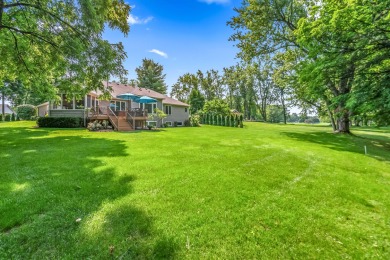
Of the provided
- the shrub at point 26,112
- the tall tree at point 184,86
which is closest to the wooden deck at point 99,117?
the shrub at point 26,112

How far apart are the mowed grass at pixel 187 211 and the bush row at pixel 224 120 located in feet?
76.3

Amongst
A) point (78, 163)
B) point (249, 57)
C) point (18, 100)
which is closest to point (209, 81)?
point (249, 57)

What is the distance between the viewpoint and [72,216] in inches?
132

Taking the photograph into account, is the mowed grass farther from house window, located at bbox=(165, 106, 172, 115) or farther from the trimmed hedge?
house window, located at bbox=(165, 106, 172, 115)

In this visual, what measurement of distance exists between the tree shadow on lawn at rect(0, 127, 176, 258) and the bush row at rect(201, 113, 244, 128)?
25466mm

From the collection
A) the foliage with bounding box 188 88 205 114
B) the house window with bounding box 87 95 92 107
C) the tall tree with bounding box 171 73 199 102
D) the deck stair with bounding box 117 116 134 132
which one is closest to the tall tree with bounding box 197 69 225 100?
the tall tree with bounding box 171 73 199 102

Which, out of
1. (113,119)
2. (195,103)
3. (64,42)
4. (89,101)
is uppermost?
(195,103)

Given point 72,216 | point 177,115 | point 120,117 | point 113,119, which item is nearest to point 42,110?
point 120,117

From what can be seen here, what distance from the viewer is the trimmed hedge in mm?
18203

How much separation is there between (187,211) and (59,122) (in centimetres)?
1928

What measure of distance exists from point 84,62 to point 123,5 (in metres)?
6.39

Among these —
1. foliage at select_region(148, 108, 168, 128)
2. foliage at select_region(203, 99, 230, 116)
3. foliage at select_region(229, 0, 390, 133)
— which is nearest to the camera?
foliage at select_region(229, 0, 390, 133)

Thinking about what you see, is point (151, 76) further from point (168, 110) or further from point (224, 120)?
point (224, 120)

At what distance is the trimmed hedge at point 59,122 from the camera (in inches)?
717
